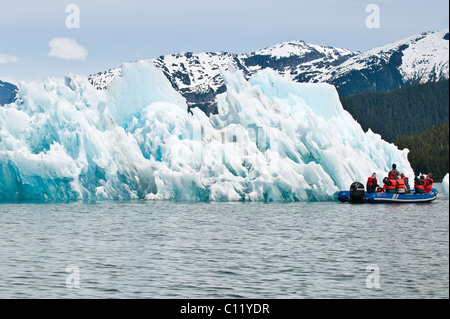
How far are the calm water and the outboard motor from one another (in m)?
3.88

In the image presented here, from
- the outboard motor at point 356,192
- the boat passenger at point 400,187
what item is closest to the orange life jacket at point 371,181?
the outboard motor at point 356,192

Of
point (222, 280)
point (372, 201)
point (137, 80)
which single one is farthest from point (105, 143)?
point (222, 280)

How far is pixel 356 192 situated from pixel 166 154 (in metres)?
13.3

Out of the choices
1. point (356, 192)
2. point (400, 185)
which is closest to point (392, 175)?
point (400, 185)

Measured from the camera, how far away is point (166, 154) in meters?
46.5

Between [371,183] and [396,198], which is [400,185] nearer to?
[396,198]

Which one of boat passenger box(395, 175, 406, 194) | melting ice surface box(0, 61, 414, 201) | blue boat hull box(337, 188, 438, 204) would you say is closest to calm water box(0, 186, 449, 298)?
melting ice surface box(0, 61, 414, 201)

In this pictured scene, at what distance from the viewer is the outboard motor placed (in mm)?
45438

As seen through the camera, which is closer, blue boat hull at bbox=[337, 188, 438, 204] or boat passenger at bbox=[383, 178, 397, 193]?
blue boat hull at bbox=[337, 188, 438, 204]

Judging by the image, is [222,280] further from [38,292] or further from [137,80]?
[137,80]

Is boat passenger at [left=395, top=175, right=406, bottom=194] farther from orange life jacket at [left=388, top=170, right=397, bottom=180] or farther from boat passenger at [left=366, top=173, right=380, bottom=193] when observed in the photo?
boat passenger at [left=366, top=173, right=380, bottom=193]

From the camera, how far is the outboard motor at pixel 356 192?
45438 mm

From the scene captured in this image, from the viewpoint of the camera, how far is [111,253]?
24266 millimetres

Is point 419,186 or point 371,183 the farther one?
point 419,186
